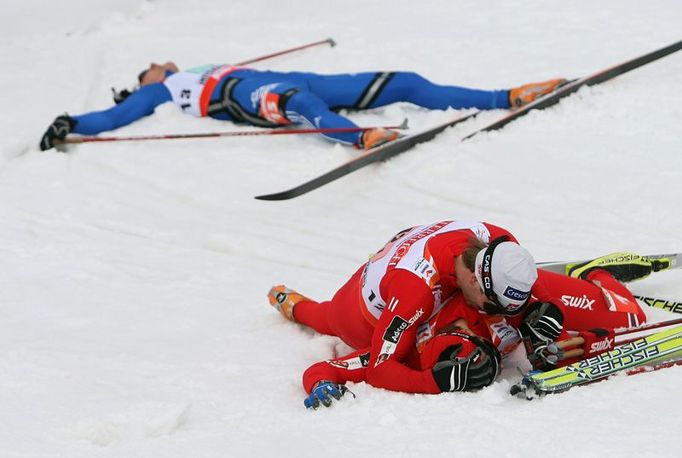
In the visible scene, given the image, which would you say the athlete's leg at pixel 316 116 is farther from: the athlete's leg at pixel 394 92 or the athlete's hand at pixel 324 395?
the athlete's hand at pixel 324 395

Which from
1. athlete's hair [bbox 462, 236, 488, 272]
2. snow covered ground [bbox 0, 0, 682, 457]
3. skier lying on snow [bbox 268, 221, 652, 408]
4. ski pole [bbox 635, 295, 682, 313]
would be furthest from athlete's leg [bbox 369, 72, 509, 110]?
athlete's hair [bbox 462, 236, 488, 272]

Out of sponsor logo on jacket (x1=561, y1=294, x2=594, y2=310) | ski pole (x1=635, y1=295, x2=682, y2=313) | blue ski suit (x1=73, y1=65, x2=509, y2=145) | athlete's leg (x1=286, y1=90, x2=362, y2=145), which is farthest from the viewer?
blue ski suit (x1=73, y1=65, x2=509, y2=145)

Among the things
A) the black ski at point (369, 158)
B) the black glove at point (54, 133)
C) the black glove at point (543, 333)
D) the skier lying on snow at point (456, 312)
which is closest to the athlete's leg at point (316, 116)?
the black ski at point (369, 158)

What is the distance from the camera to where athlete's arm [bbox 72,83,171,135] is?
22.2 ft

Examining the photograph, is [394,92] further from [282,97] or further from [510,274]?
[510,274]

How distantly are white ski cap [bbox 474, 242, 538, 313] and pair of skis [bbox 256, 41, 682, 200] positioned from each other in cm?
222

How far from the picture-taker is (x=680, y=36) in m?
6.75

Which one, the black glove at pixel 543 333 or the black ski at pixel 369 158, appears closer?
the black glove at pixel 543 333

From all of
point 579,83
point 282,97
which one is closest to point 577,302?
point 579,83

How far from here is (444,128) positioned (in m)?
5.77

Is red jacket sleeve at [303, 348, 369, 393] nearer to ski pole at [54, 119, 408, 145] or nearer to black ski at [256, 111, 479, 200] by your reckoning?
black ski at [256, 111, 479, 200]

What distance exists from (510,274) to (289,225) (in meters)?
2.36

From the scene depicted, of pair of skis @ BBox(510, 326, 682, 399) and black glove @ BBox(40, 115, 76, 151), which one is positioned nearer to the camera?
pair of skis @ BBox(510, 326, 682, 399)

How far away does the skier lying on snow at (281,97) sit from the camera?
6.07m
